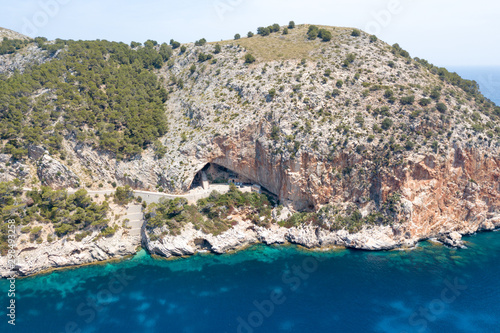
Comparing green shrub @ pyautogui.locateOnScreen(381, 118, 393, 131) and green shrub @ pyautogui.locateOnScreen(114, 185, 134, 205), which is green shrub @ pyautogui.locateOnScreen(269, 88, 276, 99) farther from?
green shrub @ pyautogui.locateOnScreen(114, 185, 134, 205)

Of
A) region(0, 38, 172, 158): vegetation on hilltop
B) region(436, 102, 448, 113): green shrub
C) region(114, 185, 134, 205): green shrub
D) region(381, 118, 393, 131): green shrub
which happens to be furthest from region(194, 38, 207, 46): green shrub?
region(436, 102, 448, 113): green shrub

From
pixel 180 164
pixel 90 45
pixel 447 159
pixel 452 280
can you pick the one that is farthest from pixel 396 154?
pixel 90 45

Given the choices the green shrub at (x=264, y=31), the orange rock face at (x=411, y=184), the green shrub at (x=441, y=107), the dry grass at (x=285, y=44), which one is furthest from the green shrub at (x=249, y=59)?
the green shrub at (x=441, y=107)

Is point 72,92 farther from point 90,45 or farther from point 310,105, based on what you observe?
point 310,105

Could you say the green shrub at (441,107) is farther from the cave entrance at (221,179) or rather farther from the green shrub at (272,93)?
the cave entrance at (221,179)

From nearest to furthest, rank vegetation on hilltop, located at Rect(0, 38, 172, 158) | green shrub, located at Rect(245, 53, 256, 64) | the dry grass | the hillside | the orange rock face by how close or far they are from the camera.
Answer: the orange rock face, the hillside, vegetation on hilltop, located at Rect(0, 38, 172, 158), green shrub, located at Rect(245, 53, 256, 64), the dry grass
